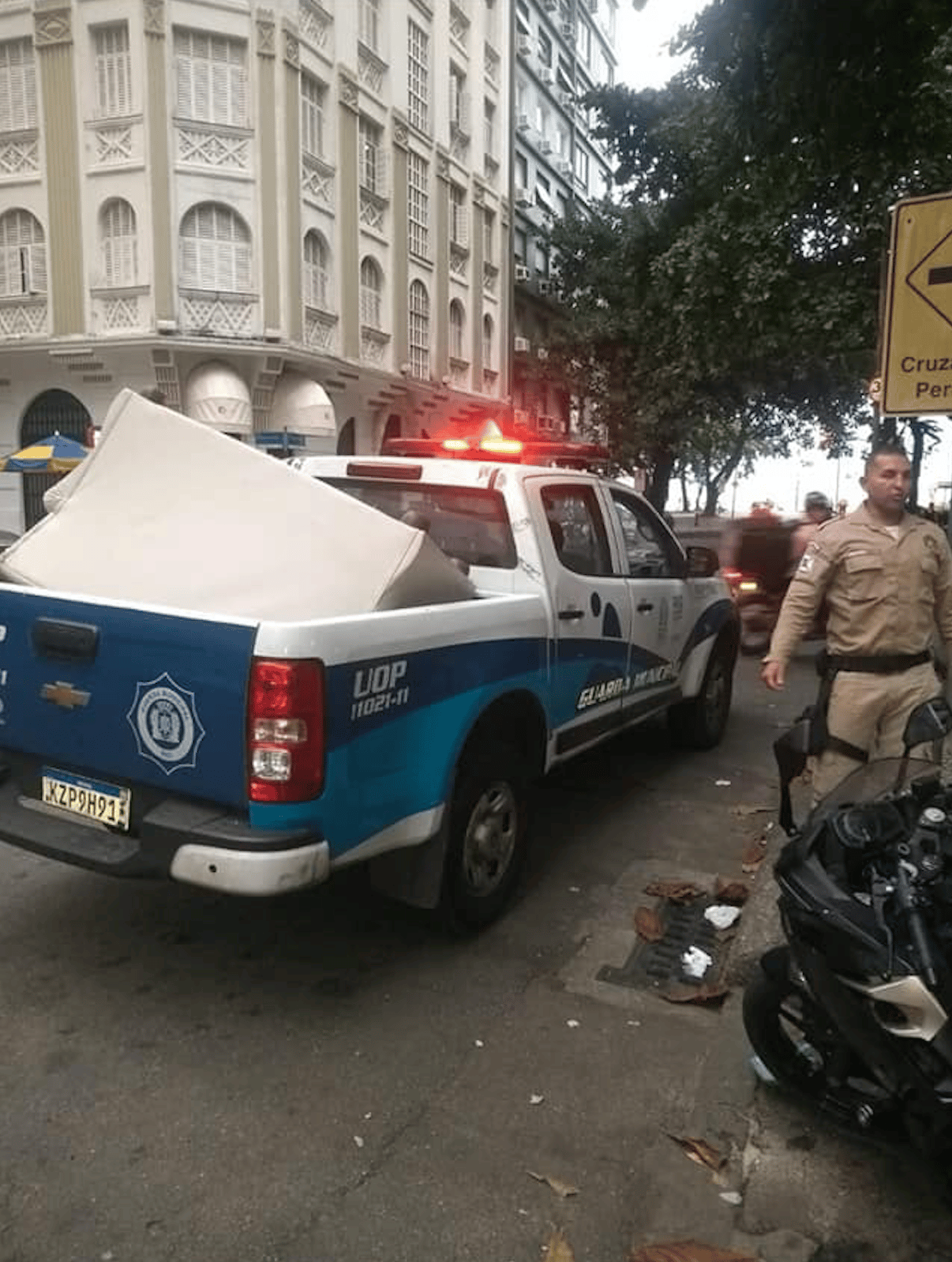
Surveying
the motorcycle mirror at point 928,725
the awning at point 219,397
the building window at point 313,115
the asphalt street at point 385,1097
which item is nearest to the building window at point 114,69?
the building window at point 313,115

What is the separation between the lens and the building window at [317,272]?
20688 mm

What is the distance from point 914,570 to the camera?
3.82m

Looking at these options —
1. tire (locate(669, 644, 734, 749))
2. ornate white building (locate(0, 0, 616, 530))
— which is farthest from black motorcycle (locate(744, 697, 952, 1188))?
ornate white building (locate(0, 0, 616, 530))

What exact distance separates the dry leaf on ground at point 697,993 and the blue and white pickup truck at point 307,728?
0.80m

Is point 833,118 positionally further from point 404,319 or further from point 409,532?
point 404,319

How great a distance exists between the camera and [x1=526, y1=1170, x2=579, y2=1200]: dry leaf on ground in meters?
2.54

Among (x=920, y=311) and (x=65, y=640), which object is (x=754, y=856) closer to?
(x=920, y=311)

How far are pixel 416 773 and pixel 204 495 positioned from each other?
131 cm

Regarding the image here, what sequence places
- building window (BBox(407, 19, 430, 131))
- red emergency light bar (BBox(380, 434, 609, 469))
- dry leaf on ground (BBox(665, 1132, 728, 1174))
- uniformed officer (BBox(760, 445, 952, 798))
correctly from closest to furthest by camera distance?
1. dry leaf on ground (BBox(665, 1132, 728, 1174))
2. uniformed officer (BBox(760, 445, 952, 798))
3. red emergency light bar (BBox(380, 434, 609, 469))
4. building window (BBox(407, 19, 430, 131))

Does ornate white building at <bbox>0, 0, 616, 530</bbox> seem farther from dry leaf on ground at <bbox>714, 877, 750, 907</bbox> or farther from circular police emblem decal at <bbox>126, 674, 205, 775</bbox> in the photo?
circular police emblem decal at <bbox>126, 674, 205, 775</bbox>

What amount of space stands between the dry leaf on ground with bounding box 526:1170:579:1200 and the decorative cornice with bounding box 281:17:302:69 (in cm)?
2135

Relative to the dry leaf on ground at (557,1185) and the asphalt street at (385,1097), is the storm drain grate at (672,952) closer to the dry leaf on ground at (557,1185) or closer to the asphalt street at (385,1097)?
Answer: the asphalt street at (385,1097)

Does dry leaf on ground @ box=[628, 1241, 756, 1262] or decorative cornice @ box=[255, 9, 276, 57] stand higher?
decorative cornice @ box=[255, 9, 276, 57]

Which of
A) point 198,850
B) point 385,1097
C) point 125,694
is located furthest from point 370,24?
point 385,1097
